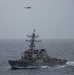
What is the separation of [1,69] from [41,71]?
11.9 metres

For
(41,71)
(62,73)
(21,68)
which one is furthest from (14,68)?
(62,73)

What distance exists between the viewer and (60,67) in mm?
109500

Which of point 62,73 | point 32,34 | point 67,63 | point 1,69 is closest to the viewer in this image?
point 62,73

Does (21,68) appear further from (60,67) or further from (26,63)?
(60,67)

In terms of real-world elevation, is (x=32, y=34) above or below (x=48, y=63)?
above

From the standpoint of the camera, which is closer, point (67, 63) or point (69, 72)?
point (69, 72)

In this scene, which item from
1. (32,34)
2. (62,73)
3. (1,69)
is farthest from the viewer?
(32,34)

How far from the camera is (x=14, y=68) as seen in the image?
348 ft

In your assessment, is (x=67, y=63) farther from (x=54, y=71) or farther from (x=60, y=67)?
(x=54, y=71)

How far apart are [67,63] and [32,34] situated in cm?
1650

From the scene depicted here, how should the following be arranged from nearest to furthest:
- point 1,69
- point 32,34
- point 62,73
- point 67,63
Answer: point 62,73
point 1,69
point 32,34
point 67,63

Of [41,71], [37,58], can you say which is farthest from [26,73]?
[37,58]

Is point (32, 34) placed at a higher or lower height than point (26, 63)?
higher

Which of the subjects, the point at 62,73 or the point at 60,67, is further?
the point at 60,67
